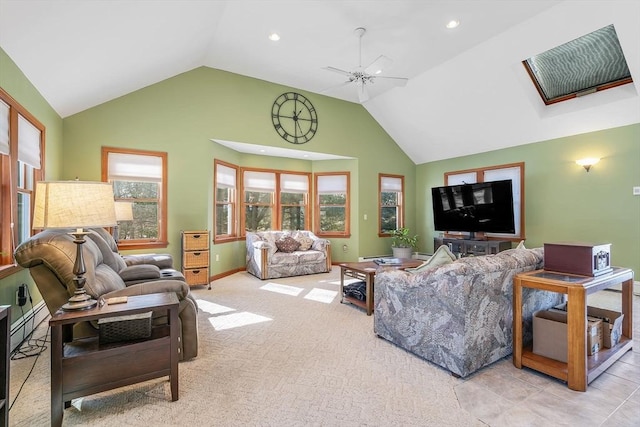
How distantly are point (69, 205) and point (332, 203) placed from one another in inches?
227

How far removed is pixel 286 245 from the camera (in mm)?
6027

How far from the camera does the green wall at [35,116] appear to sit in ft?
8.61

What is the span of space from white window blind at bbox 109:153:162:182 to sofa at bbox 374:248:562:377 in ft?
14.0

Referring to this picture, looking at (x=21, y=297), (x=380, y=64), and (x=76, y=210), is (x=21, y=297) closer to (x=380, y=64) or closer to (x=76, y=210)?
(x=76, y=210)

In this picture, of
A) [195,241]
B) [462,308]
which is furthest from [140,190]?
[462,308]

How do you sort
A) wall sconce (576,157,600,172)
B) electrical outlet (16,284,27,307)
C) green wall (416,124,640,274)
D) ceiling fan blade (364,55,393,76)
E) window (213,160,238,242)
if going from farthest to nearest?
window (213,160,238,242)
wall sconce (576,157,600,172)
green wall (416,124,640,274)
ceiling fan blade (364,55,393,76)
electrical outlet (16,284,27,307)

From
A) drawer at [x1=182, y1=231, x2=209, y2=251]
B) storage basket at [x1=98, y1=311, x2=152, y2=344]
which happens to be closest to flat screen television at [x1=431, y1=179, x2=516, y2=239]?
drawer at [x1=182, y1=231, x2=209, y2=251]

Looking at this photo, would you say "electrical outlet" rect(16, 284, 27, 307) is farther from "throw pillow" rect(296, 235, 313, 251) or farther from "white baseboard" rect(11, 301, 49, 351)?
"throw pillow" rect(296, 235, 313, 251)

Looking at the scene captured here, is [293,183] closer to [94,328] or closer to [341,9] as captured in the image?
[341,9]

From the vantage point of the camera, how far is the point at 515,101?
5223 mm

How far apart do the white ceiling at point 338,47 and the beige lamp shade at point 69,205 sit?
5.03 ft

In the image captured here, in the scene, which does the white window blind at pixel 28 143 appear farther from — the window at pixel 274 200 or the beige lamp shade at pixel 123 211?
the window at pixel 274 200

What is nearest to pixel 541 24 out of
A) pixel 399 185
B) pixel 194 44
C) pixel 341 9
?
pixel 341 9

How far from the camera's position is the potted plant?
282 inches
